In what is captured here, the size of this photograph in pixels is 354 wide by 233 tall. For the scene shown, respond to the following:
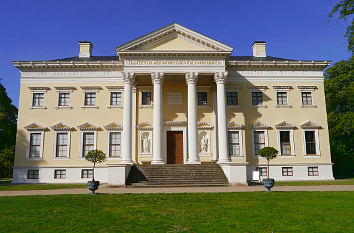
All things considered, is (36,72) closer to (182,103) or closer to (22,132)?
(22,132)

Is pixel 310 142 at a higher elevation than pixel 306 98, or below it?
below

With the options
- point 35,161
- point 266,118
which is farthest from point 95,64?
point 266,118

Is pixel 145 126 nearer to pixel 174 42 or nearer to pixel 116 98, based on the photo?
pixel 116 98

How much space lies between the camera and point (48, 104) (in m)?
26.8

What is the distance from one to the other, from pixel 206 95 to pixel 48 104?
1517 centimetres

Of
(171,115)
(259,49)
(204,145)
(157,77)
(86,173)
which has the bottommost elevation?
(86,173)

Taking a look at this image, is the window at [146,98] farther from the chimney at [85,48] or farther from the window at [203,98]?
the chimney at [85,48]

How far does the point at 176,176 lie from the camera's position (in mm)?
20656

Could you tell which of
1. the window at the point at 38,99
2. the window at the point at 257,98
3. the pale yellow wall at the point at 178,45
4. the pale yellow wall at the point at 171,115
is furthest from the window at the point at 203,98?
the window at the point at 38,99

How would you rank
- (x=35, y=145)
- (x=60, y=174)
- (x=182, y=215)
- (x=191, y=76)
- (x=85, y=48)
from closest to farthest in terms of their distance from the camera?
1. (x=182, y=215)
2. (x=191, y=76)
3. (x=60, y=174)
4. (x=35, y=145)
5. (x=85, y=48)

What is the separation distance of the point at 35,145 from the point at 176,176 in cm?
1434

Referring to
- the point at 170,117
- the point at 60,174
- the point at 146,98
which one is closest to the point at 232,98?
the point at 170,117

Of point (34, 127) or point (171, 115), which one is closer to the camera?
point (34, 127)

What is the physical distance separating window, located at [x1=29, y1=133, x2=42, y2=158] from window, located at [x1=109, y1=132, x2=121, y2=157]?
649 cm
